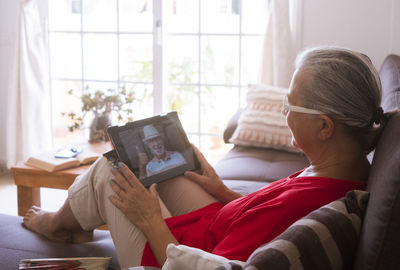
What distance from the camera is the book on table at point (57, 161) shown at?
2.63m

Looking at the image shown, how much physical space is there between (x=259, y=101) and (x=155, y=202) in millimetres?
1723

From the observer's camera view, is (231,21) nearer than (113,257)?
No

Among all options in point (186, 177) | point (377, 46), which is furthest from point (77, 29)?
point (186, 177)

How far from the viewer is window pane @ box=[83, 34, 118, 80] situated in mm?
4238

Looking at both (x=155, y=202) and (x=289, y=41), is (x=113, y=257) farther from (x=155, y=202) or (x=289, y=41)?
(x=289, y=41)

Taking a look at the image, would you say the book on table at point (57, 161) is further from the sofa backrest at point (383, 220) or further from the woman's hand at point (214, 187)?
the sofa backrest at point (383, 220)

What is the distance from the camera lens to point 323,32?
359 cm

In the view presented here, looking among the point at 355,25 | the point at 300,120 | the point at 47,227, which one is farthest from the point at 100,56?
the point at 300,120

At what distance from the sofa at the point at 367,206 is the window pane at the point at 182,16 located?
41.0 inches

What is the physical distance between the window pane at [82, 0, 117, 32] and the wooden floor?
1.39 meters

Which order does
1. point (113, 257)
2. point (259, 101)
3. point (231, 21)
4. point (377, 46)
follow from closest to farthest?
point (113, 257) → point (259, 101) → point (377, 46) → point (231, 21)

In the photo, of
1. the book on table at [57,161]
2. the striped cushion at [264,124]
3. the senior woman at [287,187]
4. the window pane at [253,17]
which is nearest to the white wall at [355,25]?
the window pane at [253,17]

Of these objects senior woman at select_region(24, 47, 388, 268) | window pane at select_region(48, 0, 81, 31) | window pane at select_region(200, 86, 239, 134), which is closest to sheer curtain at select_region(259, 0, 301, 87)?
window pane at select_region(200, 86, 239, 134)

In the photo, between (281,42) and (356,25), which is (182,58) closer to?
(281,42)
